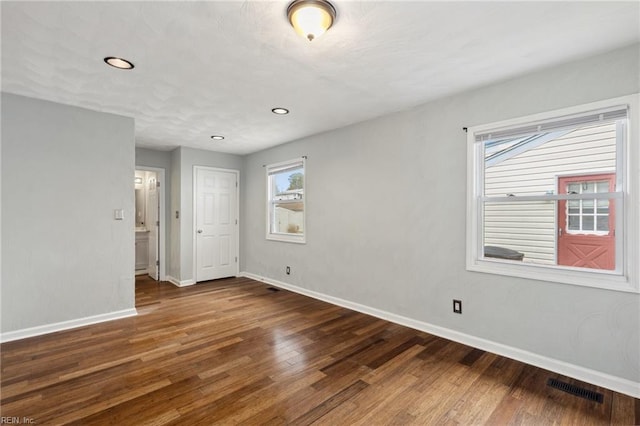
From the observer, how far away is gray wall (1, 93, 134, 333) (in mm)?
3053

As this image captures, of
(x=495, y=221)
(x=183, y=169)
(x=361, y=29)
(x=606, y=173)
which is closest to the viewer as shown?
(x=361, y=29)

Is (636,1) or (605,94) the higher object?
(636,1)

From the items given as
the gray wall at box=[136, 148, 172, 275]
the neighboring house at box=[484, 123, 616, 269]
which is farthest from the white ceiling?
the gray wall at box=[136, 148, 172, 275]

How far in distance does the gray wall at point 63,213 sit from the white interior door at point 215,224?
69.4 inches

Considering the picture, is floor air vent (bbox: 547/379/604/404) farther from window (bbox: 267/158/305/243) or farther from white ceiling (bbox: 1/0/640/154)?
window (bbox: 267/158/305/243)

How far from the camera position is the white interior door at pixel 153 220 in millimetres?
5709

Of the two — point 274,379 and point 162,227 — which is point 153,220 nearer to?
point 162,227

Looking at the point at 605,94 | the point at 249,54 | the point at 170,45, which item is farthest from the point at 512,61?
the point at 170,45

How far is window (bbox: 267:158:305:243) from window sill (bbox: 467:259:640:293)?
8.83 ft

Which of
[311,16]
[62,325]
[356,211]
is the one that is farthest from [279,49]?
[62,325]

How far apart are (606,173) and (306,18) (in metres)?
2.49

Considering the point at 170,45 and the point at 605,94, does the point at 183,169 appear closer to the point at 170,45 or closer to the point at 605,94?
the point at 170,45

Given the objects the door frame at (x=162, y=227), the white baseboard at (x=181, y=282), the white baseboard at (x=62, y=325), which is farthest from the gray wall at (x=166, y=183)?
the white baseboard at (x=62, y=325)

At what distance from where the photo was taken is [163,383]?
2.24 m
